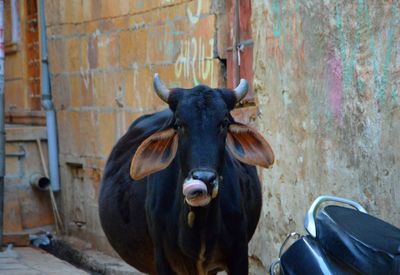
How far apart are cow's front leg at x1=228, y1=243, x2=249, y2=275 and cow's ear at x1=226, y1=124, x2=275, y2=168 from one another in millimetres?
597

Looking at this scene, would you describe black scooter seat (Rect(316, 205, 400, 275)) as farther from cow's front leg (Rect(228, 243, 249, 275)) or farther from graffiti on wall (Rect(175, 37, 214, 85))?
graffiti on wall (Rect(175, 37, 214, 85))

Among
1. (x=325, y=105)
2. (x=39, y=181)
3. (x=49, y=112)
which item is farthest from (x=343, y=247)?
(x=49, y=112)

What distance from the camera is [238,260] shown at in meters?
6.14

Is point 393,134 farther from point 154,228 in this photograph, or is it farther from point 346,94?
point 154,228

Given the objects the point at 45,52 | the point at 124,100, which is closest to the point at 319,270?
the point at 124,100

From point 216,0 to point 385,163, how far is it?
3.26 meters

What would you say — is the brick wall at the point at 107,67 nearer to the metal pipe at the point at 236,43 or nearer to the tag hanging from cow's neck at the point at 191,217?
the metal pipe at the point at 236,43

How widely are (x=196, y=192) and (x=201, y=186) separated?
5 cm

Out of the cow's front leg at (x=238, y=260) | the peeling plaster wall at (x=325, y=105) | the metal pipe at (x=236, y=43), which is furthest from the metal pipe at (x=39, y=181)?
the cow's front leg at (x=238, y=260)

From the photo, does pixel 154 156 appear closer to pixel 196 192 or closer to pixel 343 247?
pixel 196 192

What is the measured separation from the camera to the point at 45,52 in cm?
1373

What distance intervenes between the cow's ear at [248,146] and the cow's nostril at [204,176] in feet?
1.56

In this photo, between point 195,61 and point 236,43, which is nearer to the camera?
point 236,43

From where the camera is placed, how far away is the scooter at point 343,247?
392 centimetres
